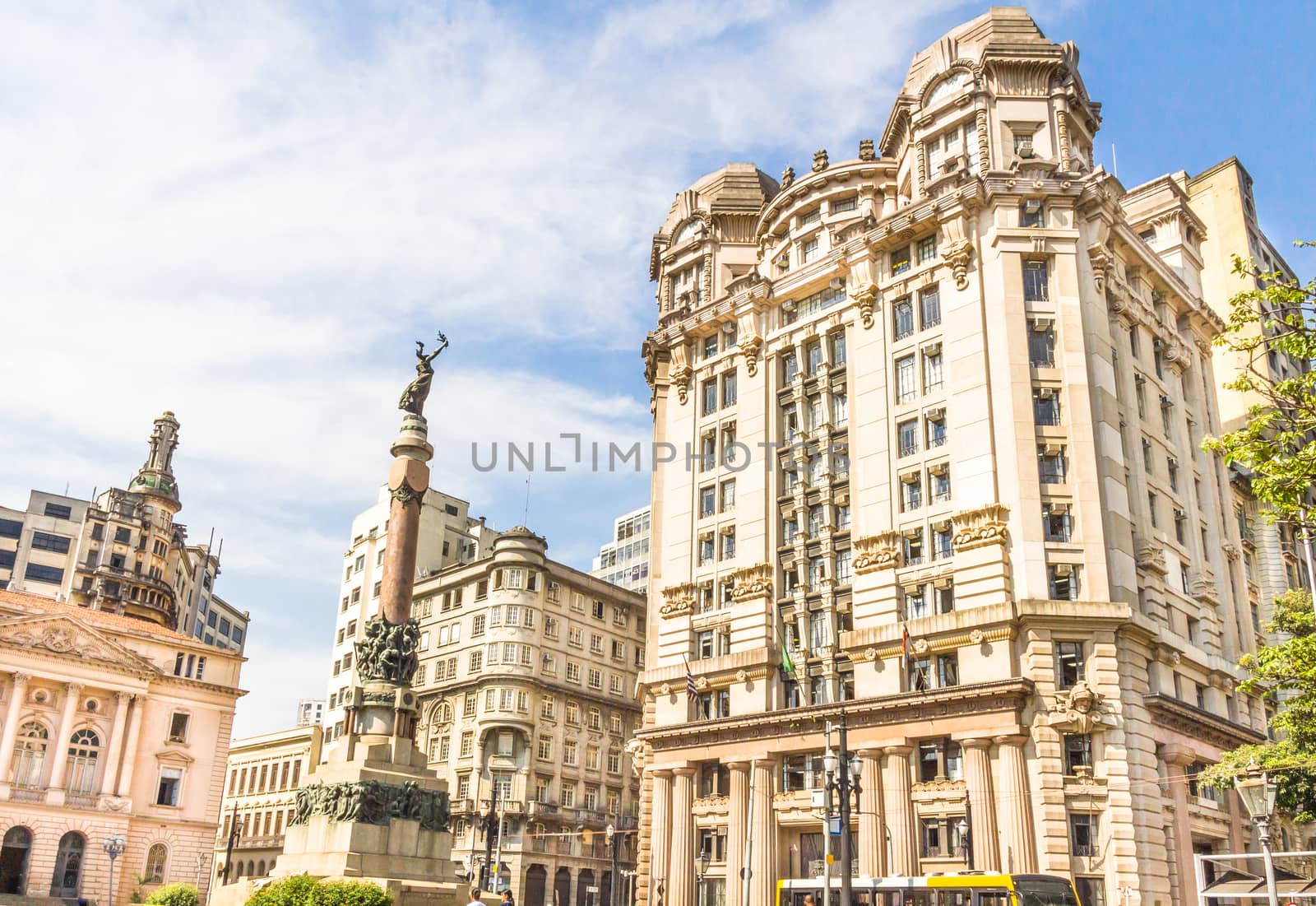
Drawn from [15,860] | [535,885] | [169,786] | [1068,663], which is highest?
[1068,663]

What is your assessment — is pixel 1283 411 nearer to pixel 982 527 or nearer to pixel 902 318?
pixel 982 527

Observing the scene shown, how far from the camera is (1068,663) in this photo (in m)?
44.4

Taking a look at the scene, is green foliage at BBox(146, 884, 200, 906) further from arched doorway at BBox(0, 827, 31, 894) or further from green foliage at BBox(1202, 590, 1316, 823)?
green foliage at BBox(1202, 590, 1316, 823)

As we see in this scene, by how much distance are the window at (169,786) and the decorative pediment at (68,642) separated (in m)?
6.93

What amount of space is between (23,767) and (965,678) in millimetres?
58794

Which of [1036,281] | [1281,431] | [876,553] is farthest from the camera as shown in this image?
[1036,281]

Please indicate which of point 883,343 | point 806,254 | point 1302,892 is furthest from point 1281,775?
point 806,254

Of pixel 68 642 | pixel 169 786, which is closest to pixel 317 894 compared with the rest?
pixel 68 642

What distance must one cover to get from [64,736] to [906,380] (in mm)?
57146

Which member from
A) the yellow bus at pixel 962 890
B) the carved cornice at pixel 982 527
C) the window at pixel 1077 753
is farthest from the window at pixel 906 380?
the yellow bus at pixel 962 890

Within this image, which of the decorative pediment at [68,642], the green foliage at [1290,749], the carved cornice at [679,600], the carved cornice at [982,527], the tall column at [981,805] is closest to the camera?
the green foliage at [1290,749]

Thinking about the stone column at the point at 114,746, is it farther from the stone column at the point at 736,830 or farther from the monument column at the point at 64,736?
the stone column at the point at 736,830

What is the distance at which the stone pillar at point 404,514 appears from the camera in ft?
124

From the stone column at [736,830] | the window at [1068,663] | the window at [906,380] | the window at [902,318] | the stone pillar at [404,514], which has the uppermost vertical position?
the window at [902,318]
